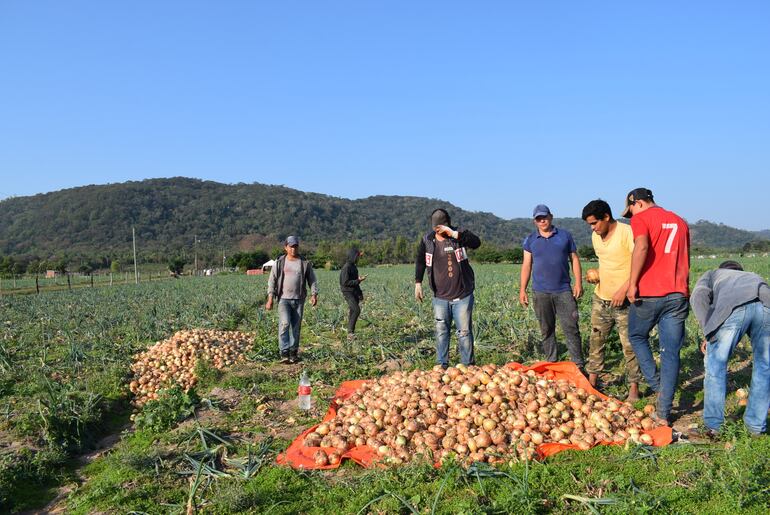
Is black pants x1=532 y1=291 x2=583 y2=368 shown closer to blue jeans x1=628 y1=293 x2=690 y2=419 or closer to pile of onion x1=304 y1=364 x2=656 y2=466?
pile of onion x1=304 y1=364 x2=656 y2=466

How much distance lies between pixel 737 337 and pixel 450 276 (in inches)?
111

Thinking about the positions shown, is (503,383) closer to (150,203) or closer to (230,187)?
(150,203)

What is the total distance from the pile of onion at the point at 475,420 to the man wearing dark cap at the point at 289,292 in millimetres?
2883

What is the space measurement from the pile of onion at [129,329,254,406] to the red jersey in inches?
220

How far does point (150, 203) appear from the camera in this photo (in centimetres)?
10262

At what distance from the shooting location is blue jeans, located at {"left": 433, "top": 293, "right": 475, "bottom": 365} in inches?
235

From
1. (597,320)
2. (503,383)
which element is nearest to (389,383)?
(503,383)

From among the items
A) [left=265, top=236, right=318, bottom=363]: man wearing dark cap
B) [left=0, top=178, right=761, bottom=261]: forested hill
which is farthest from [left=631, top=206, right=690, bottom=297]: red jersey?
[left=0, top=178, right=761, bottom=261]: forested hill

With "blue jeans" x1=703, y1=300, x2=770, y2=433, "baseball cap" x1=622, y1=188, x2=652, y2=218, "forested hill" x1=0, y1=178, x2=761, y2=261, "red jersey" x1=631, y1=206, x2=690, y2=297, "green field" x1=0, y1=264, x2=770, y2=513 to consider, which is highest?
"forested hill" x1=0, y1=178, x2=761, y2=261

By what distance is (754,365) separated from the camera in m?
4.14

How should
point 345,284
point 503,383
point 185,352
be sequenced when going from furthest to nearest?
point 345,284 < point 185,352 < point 503,383

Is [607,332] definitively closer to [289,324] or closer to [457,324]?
[457,324]

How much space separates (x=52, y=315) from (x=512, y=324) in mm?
12331

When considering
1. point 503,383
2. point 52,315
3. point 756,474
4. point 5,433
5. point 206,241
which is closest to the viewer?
point 756,474
